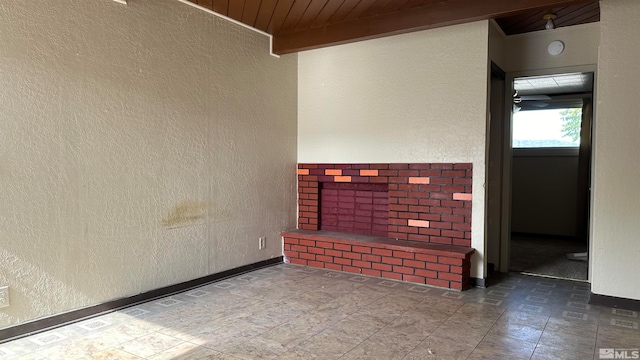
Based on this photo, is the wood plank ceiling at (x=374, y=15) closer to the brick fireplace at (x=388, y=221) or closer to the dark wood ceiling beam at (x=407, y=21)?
the dark wood ceiling beam at (x=407, y=21)

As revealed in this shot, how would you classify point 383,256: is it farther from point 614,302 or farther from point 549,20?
point 549,20

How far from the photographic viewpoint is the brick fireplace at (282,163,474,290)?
13.3 feet

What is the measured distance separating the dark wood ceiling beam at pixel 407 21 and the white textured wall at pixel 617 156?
19.0 inches

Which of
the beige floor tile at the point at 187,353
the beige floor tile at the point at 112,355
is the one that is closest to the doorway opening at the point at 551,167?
the beige floor tile at the point at 187,353

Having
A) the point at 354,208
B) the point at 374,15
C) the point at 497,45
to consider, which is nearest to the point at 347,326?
the point at 354,208

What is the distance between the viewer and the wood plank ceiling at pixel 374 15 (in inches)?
139

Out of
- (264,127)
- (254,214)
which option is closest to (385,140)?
(264,127)

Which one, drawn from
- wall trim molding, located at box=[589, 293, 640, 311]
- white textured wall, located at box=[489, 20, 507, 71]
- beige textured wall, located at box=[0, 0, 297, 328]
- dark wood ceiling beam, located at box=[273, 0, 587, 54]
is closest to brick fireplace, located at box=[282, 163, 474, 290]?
beige textured wall, located at box=[0, 0, 297, 328]

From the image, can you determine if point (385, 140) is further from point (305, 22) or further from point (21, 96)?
point (21, 96)

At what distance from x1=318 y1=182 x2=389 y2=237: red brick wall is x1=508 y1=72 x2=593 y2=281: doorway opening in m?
2.60

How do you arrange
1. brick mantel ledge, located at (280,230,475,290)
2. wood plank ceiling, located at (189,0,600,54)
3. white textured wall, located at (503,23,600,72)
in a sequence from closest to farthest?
wood plank ceiling, located at (189,0,600,54) < brick mantel ledge, located at (280,230,475,290) < white textured wall, located at (503,23,600,72)

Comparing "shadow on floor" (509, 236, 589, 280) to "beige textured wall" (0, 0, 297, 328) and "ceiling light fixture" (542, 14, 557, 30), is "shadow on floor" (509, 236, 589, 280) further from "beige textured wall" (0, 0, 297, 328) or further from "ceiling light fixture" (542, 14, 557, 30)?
"beige textured wall" (0, 0, 297, 328)

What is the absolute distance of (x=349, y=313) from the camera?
3240mm

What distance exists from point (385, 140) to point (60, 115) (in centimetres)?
300
